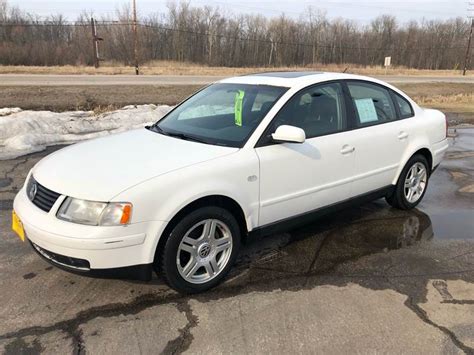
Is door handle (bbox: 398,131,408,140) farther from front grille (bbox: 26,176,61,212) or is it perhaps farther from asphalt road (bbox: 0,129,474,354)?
front grille (bbox: 26,176,61,212)

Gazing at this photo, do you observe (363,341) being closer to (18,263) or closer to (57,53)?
(18,263)

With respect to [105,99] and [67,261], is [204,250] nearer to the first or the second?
[67,261]

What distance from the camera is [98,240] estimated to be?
9.43 feet

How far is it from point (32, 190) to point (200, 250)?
1.38 metres

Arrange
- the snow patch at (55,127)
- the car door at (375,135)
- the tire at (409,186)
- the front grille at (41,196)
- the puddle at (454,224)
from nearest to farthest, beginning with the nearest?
1. the front grille at (41,196)
2. the car door at (375,135)
3. the puddle at (454,224)
4. the tire at (409,186)
5. the snow patch at (55,127)

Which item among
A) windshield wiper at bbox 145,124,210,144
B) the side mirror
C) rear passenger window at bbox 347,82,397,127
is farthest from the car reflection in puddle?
rear passenger window at bbox 347,82,397,127

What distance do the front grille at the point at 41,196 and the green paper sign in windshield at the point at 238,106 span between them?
1.63 metres

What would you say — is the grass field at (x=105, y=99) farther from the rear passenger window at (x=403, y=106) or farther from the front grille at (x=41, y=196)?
the front grille at (x=41, y=196)

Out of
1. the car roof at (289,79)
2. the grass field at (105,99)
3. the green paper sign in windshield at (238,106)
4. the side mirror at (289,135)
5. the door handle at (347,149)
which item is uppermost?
the car roof at (289,79)

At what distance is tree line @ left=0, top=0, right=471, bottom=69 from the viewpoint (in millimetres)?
50781

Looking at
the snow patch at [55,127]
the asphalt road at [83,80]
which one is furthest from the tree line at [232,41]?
the snow patch at [55,127]

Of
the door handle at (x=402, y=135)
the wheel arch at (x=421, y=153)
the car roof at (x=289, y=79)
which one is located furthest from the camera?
the wheel arch at (x=421, y=153)

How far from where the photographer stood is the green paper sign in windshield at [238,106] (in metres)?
3.89

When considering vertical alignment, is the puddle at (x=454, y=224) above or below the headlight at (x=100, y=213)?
below
